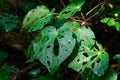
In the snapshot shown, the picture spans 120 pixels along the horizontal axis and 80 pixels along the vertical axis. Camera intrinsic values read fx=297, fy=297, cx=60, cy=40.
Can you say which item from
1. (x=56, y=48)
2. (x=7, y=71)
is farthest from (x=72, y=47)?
(x=7, y=71)

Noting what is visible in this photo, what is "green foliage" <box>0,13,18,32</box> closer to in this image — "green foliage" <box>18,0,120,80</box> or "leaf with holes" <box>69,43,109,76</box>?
"green foliage" <box>18,0,120,80</box>

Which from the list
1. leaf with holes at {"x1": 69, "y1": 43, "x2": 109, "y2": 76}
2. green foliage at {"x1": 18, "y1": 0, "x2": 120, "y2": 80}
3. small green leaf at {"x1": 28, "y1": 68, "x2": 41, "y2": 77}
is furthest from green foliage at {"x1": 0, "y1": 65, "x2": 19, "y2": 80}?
leaf with holes at {"x1": 69, "y1": 43, "x2": 109, "y2": 76}

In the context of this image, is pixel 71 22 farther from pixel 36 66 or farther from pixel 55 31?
pixel 36 66

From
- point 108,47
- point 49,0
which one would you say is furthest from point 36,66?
point 49,0

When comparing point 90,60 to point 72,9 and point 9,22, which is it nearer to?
point 72,9

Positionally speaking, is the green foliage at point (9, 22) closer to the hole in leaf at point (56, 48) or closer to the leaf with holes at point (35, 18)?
the leaf with holes at point (35, 18)
